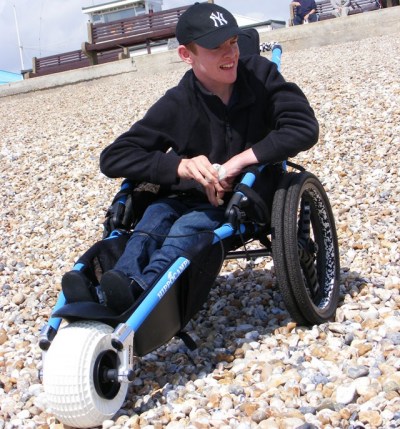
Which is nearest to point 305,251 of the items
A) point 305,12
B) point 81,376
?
point 81,376

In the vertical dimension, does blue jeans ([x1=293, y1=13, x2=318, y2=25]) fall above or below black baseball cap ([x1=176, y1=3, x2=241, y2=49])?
below

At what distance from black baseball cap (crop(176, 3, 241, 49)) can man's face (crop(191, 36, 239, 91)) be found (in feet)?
0.18

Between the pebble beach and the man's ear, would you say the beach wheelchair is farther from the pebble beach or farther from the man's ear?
the man's ear

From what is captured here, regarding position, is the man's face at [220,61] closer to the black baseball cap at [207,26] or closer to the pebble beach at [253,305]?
the black baseball cap at [207,26]

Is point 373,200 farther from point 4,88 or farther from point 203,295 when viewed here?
point 4,88

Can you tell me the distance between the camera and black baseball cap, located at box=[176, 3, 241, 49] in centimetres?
317

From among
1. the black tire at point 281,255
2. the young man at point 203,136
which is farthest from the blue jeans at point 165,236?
the black tire at point 281,255

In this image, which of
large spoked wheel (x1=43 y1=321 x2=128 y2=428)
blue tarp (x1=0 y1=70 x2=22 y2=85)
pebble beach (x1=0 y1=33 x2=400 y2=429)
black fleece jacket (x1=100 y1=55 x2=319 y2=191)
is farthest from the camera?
blue tarp (x1=0 y1=70 x2=22 y2=85)

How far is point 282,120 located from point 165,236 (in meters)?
0.80

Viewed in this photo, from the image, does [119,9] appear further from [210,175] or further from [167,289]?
[167,289]

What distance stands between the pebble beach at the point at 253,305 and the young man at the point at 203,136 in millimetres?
588

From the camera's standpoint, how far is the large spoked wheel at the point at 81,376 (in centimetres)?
244

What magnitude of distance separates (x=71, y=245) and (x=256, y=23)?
1121 inches

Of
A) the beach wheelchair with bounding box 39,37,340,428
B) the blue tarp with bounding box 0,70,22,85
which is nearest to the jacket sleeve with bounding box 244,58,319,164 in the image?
the beach wheelchair with bounding box 39,37,340,428
